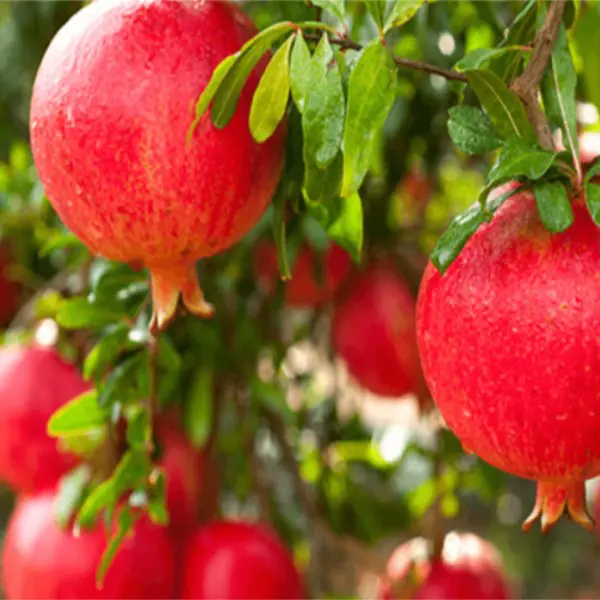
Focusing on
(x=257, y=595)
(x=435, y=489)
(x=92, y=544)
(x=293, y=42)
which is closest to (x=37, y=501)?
(x=92, y=544)

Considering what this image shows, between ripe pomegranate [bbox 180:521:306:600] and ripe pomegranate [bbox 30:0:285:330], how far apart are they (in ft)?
1.60

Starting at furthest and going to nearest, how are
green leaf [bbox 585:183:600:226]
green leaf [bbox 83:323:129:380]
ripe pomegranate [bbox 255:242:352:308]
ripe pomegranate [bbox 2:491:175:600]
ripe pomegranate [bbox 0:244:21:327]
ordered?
ripe pomegranate [bbox 0:244:21:327]
ripe pomegranate [bbox 255:242:352:308]
ripe pomegranate [bbox 2:491:175:600]
green leaf [bbox 83:323:129:380]
green leaf [bbox 585:183:600:226]

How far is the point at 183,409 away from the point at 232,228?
0.54 metres

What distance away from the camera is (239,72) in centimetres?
62

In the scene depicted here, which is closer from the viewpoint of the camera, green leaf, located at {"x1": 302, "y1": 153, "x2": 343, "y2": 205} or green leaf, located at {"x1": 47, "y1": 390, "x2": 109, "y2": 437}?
green leaf, located at {"x1": 302, "y1": 153, "x2": 343, "y2": 205}

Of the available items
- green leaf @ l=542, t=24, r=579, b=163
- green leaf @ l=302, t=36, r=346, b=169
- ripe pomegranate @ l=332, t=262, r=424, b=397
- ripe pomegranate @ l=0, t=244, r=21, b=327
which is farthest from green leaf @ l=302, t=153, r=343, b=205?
ripe pomegranate @ l=0, t=244, r=21, b=327

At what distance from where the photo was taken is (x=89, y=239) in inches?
26.8

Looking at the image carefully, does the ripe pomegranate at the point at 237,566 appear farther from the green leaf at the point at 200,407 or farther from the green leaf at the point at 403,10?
the green leaf at the point at 403,10

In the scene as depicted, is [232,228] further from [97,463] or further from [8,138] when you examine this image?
[8,138]

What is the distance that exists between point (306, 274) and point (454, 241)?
0.74m

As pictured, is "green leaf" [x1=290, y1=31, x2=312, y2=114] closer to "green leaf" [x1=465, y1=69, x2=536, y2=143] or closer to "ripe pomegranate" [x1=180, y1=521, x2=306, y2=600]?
"green leaf" [x1=465, y1=69, x2=536, y2=143]

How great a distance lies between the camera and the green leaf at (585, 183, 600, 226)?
0.56 metres

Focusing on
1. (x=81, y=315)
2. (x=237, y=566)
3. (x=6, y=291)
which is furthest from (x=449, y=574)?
(x=6, y=291)

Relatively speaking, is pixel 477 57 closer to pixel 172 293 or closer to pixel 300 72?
pixel 300 72
